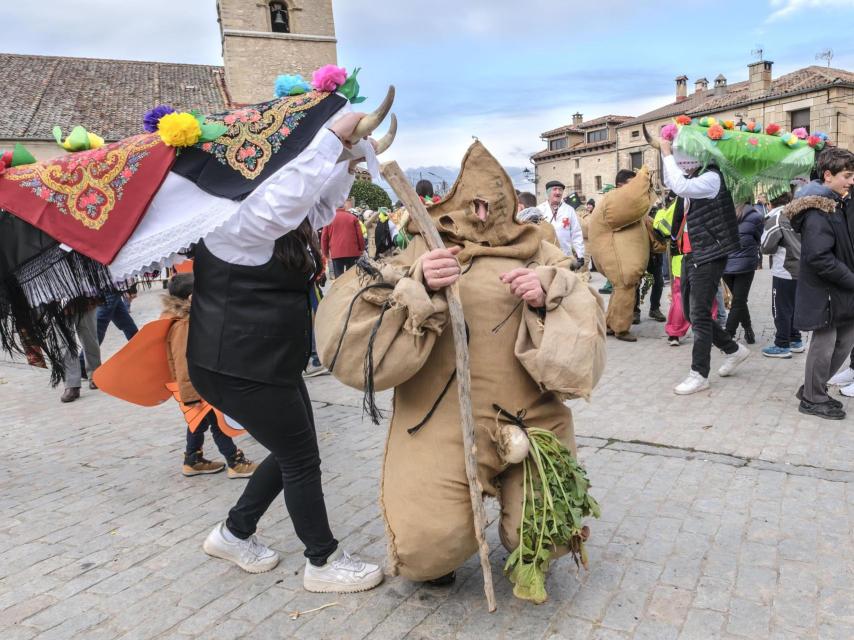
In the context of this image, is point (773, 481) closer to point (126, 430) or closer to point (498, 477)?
point (498, 477)

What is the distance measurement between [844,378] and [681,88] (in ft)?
166

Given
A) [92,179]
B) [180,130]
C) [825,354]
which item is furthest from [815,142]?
[92,179]

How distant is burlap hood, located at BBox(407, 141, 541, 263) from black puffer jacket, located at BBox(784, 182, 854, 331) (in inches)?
119

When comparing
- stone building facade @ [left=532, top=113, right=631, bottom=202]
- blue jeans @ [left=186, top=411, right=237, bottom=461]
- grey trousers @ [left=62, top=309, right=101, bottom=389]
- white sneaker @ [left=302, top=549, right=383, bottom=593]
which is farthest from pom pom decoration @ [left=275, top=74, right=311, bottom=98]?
stone building facade @ [left=532, top=113, right=631, bottom=202]

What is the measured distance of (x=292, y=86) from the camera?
8.14 ft

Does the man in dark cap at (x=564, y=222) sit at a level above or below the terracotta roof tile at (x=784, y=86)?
below

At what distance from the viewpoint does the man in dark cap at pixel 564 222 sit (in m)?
8.57

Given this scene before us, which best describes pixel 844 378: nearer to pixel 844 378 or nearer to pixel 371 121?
pixel 844 378

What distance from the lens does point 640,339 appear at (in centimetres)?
813

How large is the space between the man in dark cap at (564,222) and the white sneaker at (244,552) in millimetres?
6390

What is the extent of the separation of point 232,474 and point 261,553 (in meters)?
1.30

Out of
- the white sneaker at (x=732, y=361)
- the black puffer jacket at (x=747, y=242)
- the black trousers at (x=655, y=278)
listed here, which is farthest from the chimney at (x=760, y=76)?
the white sneaker at (x=732, y=361)

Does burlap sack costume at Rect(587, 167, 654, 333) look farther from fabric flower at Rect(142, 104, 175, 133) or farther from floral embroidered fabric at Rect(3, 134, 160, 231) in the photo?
floral embroidered fabric at Rect(3, 134, 160, 231)

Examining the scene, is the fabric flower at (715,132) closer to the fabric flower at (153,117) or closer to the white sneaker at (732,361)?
the white sneaker at (732,361)
